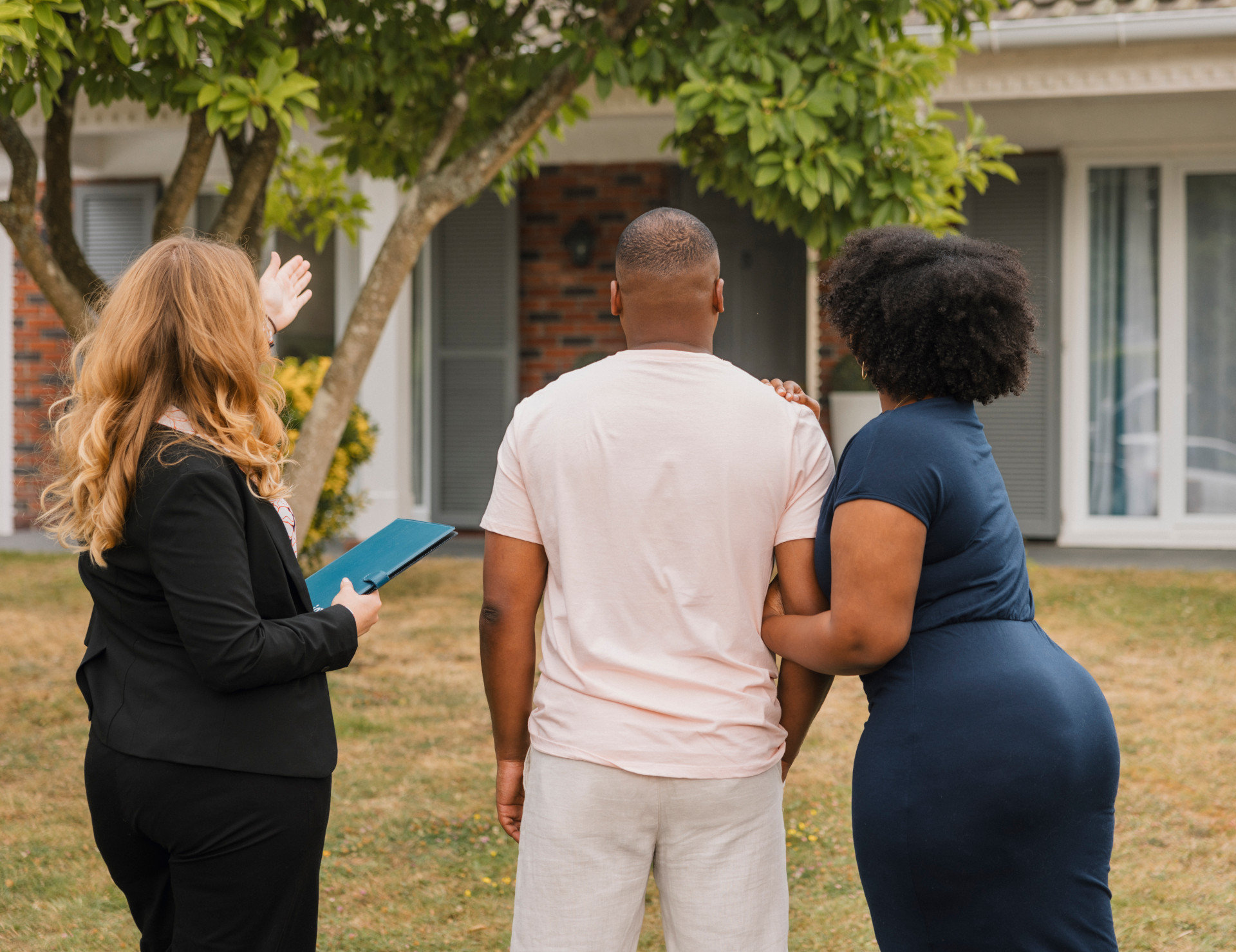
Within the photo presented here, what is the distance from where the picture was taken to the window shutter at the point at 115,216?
391 inches

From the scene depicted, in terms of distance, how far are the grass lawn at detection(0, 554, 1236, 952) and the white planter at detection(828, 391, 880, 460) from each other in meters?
1.99

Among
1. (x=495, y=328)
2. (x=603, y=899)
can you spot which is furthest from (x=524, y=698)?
(x=495, y=328)

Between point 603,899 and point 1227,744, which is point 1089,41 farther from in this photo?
point 603,899

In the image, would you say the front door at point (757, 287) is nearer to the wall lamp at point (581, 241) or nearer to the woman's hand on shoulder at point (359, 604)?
the wall lamp at point (581, 241)

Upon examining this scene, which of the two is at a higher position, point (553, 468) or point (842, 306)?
point (842, 306)

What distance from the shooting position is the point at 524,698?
6.32ft

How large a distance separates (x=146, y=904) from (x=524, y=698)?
0.66m

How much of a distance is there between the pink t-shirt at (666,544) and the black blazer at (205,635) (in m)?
0.39

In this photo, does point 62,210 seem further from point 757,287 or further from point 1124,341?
point 1124,341

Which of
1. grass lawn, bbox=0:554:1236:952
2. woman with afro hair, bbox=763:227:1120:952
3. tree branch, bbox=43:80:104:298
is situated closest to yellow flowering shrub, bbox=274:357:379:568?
grass lawn, bbox=0:554:1236:952

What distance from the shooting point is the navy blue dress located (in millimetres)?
1671

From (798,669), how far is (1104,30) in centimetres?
655

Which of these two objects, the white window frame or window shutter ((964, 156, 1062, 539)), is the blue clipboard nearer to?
window shutter ((964, 156, 1062, 539))

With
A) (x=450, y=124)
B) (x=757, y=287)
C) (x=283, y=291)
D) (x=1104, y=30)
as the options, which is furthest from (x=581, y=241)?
(x=283, y=291)
